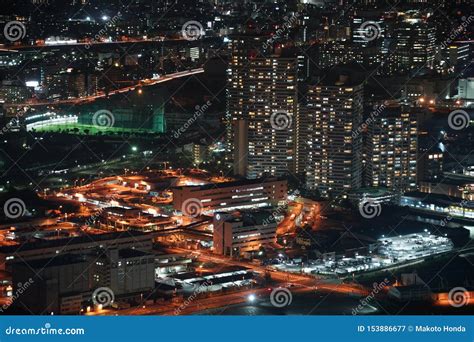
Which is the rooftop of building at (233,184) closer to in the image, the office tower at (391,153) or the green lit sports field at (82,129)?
the office tower at (391,153)

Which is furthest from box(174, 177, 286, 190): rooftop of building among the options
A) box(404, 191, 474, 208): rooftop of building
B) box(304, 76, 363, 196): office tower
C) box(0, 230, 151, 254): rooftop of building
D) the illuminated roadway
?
the illuminated roadway

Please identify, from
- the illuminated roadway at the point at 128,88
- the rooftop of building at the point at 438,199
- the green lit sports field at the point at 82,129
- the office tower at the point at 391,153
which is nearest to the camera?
the rooftop of building at the point at 438,199

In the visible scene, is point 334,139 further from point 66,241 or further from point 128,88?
point 128,88

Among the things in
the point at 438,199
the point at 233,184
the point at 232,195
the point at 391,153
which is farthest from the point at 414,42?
the point at 232,195

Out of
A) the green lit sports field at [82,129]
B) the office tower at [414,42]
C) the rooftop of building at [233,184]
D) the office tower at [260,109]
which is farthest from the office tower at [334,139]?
the office tower at [414,42]

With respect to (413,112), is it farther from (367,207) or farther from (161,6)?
(161,6)

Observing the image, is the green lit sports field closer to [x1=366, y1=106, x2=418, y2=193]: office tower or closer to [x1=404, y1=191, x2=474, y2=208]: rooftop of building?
[x1=366, y1=106, x2=418, y2=193]: office tower

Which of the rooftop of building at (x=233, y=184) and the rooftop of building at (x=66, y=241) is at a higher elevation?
the rooftop of building at (x=233, y=184)
